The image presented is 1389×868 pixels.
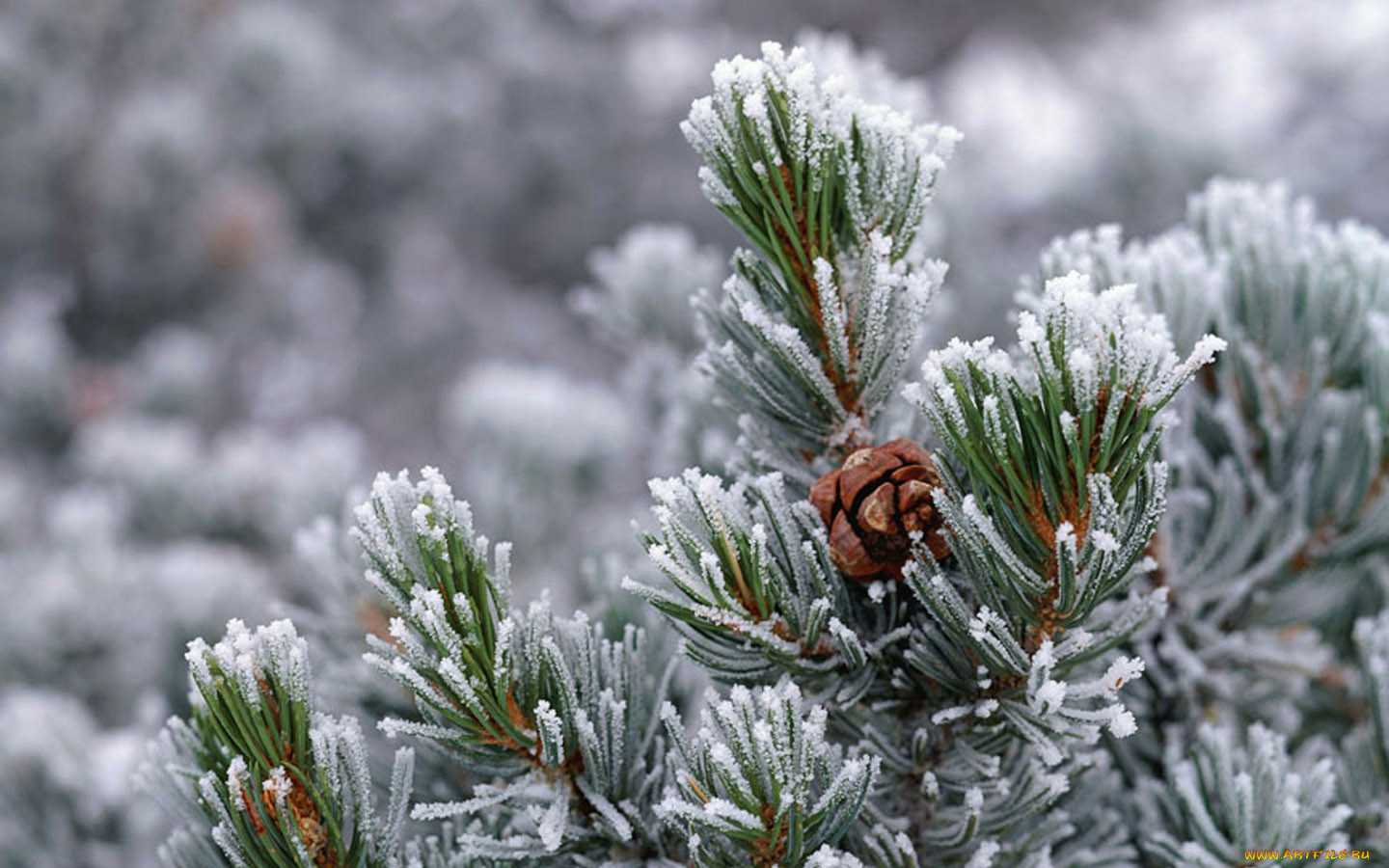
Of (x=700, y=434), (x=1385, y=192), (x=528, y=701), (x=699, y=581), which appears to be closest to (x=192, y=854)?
(x=528, y=701)

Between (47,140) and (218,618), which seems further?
(47,140)

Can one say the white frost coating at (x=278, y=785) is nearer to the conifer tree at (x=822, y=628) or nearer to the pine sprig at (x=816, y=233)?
the conifer tree at (x=822, y=628)

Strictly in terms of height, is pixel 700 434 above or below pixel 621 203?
below

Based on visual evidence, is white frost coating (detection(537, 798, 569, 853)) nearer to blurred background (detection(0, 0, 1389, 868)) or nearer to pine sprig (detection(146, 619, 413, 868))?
pine sprig (detection(146, 619, 413, 868))

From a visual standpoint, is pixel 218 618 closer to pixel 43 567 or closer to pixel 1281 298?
pixel 43 567

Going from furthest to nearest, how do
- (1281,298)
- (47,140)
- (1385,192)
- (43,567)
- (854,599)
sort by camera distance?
(1385,192), (47,140), (43,567), (1281,298), (854,599)

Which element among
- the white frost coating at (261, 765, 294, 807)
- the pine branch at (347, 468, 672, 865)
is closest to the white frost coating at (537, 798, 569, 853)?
the pine branch at (347, 468, 672, 865)

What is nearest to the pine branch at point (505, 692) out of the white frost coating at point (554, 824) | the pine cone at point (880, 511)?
the white frost coating at point (554, 824)

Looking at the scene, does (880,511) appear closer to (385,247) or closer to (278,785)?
(278,785)
